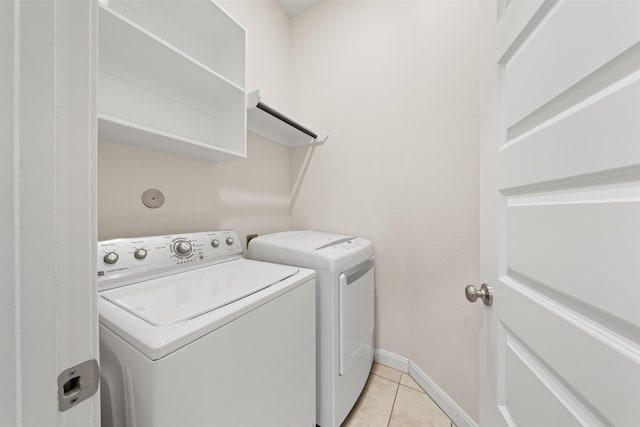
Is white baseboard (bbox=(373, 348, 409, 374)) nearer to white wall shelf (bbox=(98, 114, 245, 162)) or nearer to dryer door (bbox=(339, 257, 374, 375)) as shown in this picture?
dryer door (bbox=(339, 257, 374, 375))

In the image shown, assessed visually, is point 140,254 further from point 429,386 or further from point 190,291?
point 429,386

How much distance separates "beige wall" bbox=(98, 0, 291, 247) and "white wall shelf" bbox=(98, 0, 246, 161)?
0.12 m

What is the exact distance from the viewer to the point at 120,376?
0.54 meters

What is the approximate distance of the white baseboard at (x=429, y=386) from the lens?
3.72 ft

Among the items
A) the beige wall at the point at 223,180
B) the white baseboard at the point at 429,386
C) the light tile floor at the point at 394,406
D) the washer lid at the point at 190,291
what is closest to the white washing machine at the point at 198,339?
the washer lid at the point at 190,291

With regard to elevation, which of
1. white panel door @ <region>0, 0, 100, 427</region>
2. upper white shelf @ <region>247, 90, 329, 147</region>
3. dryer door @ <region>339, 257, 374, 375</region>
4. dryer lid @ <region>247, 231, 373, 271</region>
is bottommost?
dryer door @ <region>339, 257, 374, 375</region>

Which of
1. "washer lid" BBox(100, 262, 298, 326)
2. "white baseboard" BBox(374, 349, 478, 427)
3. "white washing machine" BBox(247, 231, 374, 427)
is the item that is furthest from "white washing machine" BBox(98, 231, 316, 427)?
"white baseboard" BBox(374, 349, 478, 427)

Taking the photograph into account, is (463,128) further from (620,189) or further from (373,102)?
(620,189)

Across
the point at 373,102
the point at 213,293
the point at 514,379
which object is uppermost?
the point at 373,102

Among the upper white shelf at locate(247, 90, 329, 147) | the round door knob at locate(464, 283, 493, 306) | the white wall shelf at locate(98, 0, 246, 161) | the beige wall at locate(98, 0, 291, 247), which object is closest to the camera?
the round door knob at locate(464, 283, 493, 306)

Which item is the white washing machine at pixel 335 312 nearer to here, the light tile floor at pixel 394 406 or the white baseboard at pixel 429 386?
the light tile floor at pixel 394 406

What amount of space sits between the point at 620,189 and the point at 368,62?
1.75 meters

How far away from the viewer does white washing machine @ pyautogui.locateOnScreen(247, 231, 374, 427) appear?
107cm

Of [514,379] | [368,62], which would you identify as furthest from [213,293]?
[368,62]
